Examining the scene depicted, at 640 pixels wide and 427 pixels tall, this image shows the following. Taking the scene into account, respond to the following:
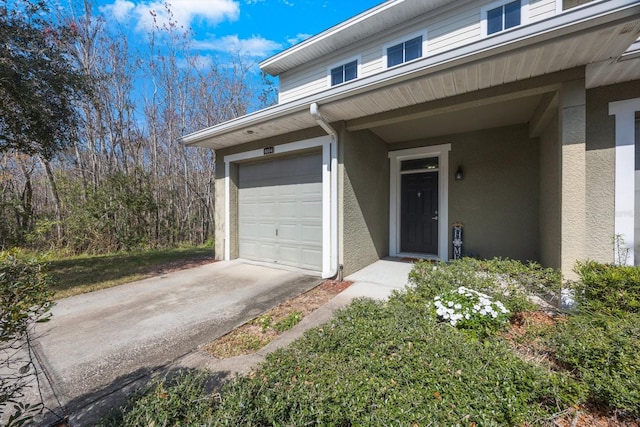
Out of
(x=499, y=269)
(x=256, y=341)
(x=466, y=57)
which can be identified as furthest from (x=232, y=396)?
(x=466, y=57)

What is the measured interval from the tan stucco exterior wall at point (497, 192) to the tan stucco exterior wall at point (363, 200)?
141 centimetres

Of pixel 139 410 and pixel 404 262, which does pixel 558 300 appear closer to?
pixel 404 262

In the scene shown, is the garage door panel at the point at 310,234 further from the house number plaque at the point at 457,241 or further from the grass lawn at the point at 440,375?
the house number plaque at the point at 457,241

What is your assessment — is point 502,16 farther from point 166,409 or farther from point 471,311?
point 166,409

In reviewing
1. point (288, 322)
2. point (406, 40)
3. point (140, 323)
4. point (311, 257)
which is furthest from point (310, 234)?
point (406, 40)

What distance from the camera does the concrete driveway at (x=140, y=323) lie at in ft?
6.92

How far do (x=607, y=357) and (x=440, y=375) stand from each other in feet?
3.92

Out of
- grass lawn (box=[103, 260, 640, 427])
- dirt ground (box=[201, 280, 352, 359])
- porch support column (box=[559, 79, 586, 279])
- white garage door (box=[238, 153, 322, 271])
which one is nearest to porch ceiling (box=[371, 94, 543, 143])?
porch support column (box=[559, 79, 586, 279])

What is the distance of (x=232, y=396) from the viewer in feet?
4.56

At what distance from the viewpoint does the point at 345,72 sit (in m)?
7.23

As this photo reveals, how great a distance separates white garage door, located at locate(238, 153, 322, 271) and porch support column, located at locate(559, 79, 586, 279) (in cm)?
345

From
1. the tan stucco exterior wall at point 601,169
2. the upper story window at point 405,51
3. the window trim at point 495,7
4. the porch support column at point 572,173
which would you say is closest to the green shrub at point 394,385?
the porch support column at point 572,173

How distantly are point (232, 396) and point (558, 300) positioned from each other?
375 centimetres

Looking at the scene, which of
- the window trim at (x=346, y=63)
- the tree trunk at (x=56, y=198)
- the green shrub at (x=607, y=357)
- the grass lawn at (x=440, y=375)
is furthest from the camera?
the tree trunk at (x=56, y=198)
